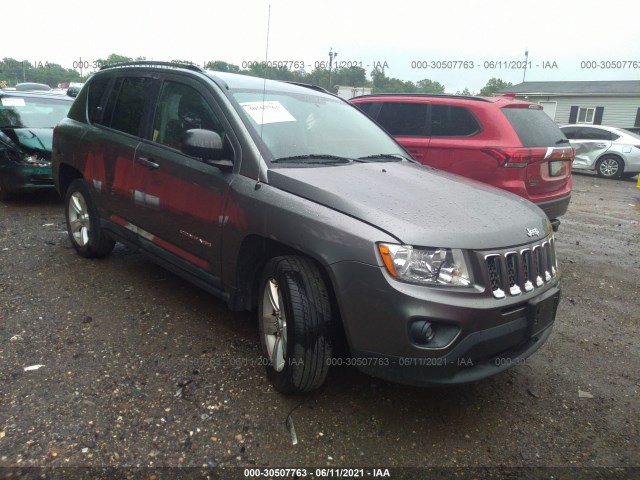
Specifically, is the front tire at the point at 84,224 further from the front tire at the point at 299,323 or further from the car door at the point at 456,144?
the car door at the point at 456,144

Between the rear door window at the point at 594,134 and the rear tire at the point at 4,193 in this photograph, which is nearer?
the rear tire at the point at 4,193

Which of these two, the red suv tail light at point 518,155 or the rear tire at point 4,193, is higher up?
the red suv tail light at point 518,155

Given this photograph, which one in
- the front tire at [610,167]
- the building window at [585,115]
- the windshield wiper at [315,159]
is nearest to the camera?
the windshield wiper at [315,159]

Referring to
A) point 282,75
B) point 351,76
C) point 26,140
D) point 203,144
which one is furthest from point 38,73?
point 203,144

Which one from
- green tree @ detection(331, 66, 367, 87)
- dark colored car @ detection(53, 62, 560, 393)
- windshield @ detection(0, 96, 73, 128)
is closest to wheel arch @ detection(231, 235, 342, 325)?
dark colored car @ detection(53, 62, 560, 393)

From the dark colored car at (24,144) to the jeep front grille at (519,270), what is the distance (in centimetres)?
642

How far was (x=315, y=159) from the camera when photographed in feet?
10.3

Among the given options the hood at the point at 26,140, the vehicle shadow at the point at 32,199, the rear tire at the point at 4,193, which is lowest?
the vehicle shadow at the point at 32,199

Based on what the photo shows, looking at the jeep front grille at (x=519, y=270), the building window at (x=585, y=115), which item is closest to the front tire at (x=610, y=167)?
the jeep front grille at (x=519, y=270)

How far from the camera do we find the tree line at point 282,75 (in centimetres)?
451

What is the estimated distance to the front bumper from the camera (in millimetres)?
2217

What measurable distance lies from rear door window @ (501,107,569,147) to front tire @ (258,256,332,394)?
3.60 metres

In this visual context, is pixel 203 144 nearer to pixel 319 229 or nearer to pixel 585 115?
pixel 319 229

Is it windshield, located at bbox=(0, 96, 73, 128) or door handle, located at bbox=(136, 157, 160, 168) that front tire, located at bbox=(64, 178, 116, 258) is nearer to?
door handle, located at bbox=(136, 157, 160, 168)
